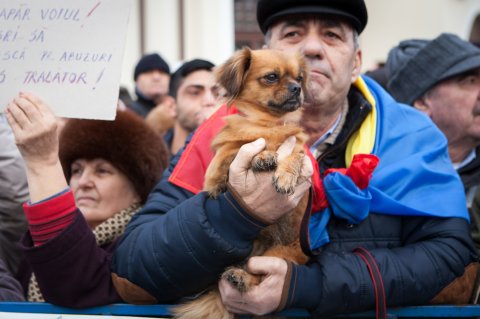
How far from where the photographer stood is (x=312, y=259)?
7.34ft

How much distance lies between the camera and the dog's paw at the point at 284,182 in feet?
6.52

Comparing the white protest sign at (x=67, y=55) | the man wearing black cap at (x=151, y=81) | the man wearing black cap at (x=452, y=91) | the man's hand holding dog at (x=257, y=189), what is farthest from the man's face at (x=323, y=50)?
the man wearing black cap at (x=151, y=81)

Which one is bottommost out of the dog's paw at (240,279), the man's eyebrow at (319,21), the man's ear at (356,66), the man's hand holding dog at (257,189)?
the dog's paw at (240,279)

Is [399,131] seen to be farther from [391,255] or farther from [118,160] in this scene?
[118,160]

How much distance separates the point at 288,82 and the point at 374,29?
13884 mm

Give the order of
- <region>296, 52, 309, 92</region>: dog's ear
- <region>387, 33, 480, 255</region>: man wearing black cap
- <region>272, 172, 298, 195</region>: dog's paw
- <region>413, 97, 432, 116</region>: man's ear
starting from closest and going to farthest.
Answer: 1. <region>272, 172, 298, 195</region>: dog's paw
2. <region>296, 52, 309, 92</region>: dog's ear
3. <region>387, 33, 480, 255</region>: man wearing black cap
4. <region>413, 97, 432, 116</region>: man's ear

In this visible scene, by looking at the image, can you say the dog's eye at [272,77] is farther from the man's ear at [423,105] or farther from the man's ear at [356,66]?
the man's ear at [423,105]

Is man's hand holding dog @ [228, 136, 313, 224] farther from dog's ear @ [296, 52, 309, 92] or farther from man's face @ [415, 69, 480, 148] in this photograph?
man's face @ [415, 69, 480, 148]

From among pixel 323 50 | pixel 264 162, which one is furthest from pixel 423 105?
pixel 264 162

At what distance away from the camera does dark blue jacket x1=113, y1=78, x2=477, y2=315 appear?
2029mm

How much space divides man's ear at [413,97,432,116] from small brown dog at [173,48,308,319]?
124 cm

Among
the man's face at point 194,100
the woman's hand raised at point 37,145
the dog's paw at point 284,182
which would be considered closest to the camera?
the dog's paw at point 284,182

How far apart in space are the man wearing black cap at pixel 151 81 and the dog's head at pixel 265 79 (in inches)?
188

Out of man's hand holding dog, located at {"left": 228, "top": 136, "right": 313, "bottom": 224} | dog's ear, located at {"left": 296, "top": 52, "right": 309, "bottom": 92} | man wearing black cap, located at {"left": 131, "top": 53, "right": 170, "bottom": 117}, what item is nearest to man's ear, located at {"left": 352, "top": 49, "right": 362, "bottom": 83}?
dog's ear, located at {"left": 296, "top": 52, "right": 309, "bottom": 92}
